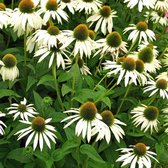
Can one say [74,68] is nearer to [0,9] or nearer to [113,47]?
[113,47]

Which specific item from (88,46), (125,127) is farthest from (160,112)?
(88,46)

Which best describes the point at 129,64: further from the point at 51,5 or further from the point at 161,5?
the point at 161,5

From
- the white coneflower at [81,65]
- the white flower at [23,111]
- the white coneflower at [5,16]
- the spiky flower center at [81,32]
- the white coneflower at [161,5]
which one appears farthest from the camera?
the white coneflower at [161,5]

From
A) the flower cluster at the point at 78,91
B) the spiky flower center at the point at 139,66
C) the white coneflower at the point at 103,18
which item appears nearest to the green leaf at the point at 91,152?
the flower cluster at the point at 78,91

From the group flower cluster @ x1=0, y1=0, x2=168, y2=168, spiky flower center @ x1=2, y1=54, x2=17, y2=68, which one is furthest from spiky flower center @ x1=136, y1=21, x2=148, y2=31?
spiky flower center @ x1=2, y1=54, x2=17, y2=68

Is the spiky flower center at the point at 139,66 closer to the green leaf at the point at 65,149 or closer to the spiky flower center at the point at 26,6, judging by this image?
the green leaf at the point at 65,149

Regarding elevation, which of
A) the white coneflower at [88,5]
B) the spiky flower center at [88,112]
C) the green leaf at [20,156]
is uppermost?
the white coneflower at [88,5]
